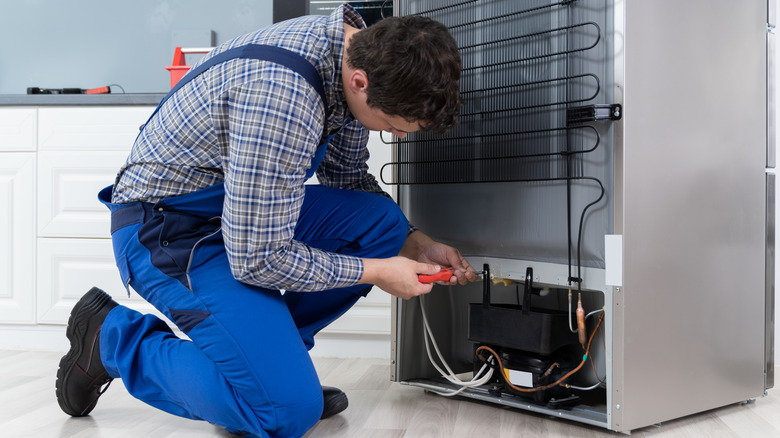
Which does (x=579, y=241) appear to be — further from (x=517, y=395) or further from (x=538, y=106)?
(x=517, y=395)

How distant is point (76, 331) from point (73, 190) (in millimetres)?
868

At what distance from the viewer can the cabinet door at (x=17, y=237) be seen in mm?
2023

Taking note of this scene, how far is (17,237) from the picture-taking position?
203cm

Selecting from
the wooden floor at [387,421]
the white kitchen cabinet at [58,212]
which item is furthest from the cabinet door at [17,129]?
the wooden floor at [387,421]

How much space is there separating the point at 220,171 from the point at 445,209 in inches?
19.6

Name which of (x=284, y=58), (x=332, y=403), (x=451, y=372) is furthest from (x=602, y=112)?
(x=332, y=403)

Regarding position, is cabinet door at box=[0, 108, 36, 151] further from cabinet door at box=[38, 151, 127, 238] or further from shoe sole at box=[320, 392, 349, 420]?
shoe sole at box=[320, 392, 349, 420]

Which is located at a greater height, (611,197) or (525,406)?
(611,197)

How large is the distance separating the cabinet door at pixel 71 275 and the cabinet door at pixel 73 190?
4cm

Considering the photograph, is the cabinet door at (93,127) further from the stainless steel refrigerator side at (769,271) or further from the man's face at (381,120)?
the stainless steel refrigerator side at (769,271)

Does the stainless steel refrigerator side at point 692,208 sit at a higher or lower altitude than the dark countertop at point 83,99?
lower

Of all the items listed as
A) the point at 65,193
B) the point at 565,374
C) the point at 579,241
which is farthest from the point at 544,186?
the point at 65,193

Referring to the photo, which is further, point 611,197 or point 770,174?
point 770,174

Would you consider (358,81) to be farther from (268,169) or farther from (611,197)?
(611,197)
